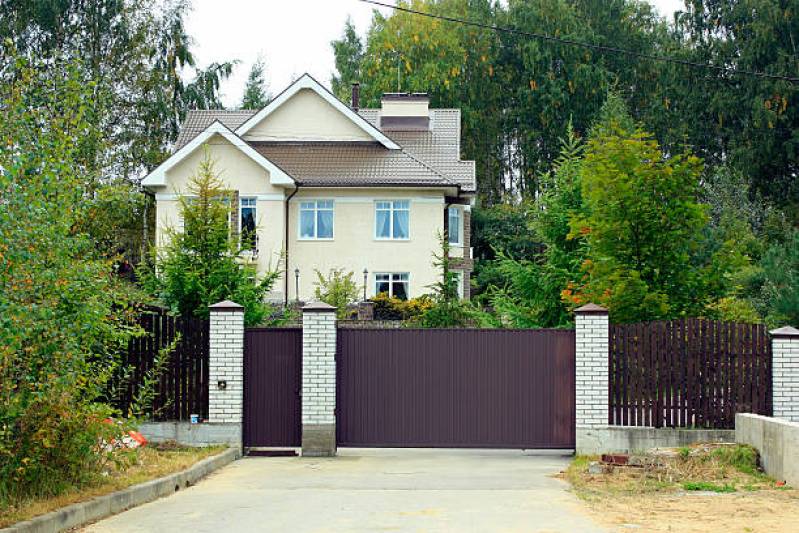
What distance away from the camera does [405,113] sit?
4475 centimetres

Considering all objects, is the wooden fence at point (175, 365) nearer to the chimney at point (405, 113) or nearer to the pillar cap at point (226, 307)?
the pillar cap at point (226, 307)

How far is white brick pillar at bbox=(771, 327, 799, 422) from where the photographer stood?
55.9ft

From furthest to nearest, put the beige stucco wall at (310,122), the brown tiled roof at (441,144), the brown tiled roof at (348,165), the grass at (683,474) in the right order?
1. the brown tiled roof at (441,144)
2. the beige stucco wall at (310,122)
3. the brown tiled roof at (348,165)
4. the grass at (683,474)

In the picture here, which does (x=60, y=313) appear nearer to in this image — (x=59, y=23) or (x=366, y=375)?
(x=366, y=375)

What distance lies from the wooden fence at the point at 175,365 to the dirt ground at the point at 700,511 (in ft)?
23.6

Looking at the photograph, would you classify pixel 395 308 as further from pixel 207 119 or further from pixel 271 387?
pixel 271 387

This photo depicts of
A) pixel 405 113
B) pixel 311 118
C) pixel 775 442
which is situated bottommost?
pixel 775 442

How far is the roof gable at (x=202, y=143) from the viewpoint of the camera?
36.1 metres

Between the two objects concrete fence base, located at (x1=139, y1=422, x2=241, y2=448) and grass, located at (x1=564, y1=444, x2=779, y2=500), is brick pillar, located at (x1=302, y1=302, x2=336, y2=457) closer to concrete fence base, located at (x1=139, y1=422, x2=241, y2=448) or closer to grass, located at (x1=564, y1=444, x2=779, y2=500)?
concrete fence base, located at (x1=139, y1=422, x2=241, y2=448)

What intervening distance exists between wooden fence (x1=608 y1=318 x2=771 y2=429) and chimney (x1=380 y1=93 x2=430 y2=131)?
92.6ft

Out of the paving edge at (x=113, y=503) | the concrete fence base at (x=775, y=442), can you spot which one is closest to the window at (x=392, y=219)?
the concrete fence base at (x=775, y=442)

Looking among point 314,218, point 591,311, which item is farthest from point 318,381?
point 314,218

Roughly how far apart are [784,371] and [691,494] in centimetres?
515

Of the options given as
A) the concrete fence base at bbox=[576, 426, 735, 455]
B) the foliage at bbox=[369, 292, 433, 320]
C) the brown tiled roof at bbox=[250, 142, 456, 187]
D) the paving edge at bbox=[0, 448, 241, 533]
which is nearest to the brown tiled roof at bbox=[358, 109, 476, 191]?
the brown tiled roof at bbox=[250, 142, 456, 187]
